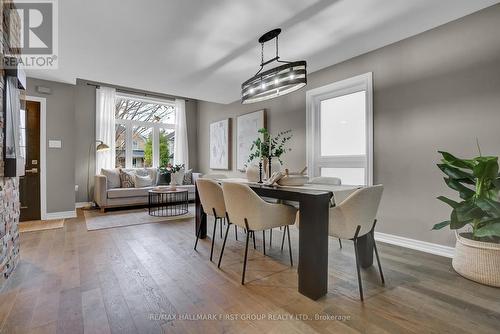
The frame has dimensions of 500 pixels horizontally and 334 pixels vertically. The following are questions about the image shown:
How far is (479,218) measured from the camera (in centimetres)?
205

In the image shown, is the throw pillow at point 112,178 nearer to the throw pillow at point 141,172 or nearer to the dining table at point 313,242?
the throw pillow at point 141,172

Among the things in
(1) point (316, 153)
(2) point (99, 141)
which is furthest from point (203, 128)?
(1) point (316, 153)

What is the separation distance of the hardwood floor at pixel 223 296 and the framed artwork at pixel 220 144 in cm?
333

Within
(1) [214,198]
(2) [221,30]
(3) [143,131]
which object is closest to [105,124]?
(3) [143,131]

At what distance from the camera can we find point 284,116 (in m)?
4.32

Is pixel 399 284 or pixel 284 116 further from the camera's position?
pixel 284 116

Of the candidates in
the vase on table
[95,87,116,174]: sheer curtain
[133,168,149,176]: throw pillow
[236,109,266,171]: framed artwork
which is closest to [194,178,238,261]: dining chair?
the vase on table

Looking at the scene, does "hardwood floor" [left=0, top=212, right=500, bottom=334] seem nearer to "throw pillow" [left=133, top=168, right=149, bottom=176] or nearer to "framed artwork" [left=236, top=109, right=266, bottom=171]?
"framed artwork" [left=236, top=109, right=266, bottom=171]

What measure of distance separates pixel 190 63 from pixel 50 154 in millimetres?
2970

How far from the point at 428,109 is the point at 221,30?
2396 mm

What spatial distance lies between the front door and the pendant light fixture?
3.74 metres

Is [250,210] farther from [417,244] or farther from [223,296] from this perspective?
[417,244]

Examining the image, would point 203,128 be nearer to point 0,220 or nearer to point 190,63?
point 190,63

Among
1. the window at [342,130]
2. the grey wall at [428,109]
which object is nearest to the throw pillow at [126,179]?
the window at [342,130]
